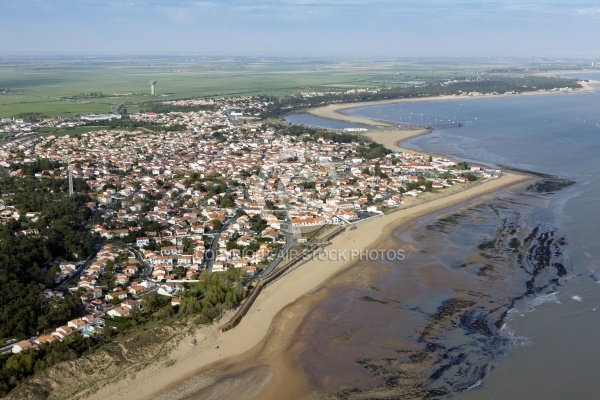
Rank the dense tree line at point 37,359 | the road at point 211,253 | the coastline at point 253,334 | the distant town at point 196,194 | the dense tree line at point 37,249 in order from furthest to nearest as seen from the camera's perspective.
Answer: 1. the road at point 211,253
2. the distant town at point 196,194
3. the dense tree line at point 37,249
4. the coastline at point 253,334
5. the dense tree line at point 37,359

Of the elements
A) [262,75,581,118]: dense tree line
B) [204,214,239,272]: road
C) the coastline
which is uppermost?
[262,75,581,118]: dense tree line

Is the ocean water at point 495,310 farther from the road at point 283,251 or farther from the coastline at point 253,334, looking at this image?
the road at point 283,251

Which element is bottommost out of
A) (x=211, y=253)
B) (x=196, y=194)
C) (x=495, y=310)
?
(x=495, y=310)

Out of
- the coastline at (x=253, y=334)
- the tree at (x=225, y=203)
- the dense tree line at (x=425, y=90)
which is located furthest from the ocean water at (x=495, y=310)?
the dense tree line at (x=425, y=90)

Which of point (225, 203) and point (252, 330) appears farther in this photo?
point (225, 203)

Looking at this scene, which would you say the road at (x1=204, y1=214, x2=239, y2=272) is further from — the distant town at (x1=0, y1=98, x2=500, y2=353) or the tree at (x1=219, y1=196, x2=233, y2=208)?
the tree at (x1=219, y1=196, x2=233, y2=208)

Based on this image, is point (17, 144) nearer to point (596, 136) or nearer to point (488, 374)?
point (488, 374)

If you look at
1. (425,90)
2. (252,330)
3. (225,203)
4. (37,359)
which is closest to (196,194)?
(225,203)

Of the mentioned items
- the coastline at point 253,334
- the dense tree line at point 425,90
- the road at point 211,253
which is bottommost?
the coastline at point 253,334

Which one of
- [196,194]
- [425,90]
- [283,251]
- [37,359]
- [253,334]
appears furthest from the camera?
[425,90]

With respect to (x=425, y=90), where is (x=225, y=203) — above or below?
below

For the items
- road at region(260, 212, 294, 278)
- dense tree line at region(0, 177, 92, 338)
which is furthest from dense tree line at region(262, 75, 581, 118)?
road at region(260, 212, 294, 278)

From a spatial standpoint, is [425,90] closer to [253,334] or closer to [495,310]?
[495,310]
